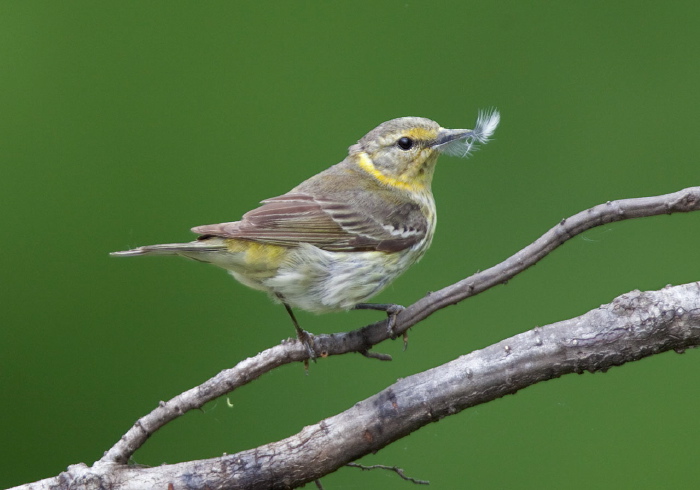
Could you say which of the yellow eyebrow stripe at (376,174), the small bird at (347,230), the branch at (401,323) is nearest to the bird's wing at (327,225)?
the small bird at (347,230)

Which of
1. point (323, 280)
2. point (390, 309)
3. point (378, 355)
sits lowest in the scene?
point (378, 355)

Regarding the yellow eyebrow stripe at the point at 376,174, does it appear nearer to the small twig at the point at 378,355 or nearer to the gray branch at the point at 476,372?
the small twig at the point at 378,355

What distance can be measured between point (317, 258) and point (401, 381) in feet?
2.28

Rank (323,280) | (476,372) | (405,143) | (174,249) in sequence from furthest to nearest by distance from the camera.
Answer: (405,143) < (323,280) < (174,249) < (476,372)

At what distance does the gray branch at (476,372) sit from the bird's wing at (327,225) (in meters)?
0.66

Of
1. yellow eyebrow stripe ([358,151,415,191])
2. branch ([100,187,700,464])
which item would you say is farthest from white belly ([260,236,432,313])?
yellow eyebrow stripe ([358,151,415,191])

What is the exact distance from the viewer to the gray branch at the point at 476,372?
64.6 inches

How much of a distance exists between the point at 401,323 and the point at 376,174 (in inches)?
42.4

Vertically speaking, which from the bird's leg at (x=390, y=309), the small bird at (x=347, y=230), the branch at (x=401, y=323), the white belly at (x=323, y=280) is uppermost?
the small bird at (x=347, y=230)

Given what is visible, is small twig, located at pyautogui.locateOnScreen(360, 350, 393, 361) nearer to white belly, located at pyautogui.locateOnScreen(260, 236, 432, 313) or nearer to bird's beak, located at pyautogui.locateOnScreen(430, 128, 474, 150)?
white belly, located at pyautogui.locateOnScreen(260, 236, 432, 313)

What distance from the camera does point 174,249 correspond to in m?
2.06

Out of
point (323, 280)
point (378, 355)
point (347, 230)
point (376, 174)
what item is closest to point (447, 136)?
point (376, 174)

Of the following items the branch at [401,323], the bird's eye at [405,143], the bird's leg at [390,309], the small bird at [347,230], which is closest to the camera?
the branch at [401,323]

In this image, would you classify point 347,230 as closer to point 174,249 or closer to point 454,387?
point 174,249
